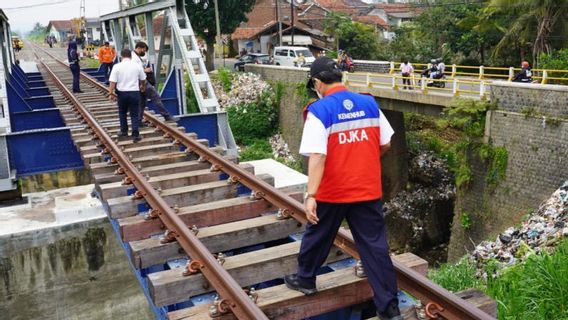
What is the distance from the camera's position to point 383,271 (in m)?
3.34

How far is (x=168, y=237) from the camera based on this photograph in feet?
15.6

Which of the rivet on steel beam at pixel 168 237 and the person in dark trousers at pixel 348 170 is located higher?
the person in dark trousers at pixel 348 170

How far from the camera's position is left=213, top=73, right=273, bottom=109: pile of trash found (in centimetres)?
2509

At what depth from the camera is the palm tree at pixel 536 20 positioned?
68.0 ft

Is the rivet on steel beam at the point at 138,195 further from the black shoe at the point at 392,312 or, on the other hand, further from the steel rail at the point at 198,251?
the black shoe at the point at 392,312

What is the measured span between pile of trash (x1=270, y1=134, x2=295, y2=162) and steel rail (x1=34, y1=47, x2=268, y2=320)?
16.4m

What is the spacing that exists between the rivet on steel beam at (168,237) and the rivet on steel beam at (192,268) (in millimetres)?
673

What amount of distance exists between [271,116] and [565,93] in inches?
553

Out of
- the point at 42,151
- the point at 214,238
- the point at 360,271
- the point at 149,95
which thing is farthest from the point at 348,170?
the point at 149,95

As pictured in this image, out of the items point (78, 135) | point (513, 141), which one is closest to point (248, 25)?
point (513, 141)

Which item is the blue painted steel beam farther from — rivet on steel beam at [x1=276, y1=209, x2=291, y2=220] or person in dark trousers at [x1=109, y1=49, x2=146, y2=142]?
rivet on steel beam at [x1=276, y1=209, x2=291, y2=220]

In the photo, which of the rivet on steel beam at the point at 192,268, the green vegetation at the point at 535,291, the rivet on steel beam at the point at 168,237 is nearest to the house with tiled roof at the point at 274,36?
the green vegetation at the point at 535,291

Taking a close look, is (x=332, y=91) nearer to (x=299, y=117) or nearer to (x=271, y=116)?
(x=299, y=117)

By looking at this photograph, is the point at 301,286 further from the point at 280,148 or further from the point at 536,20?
the point at 536,20
